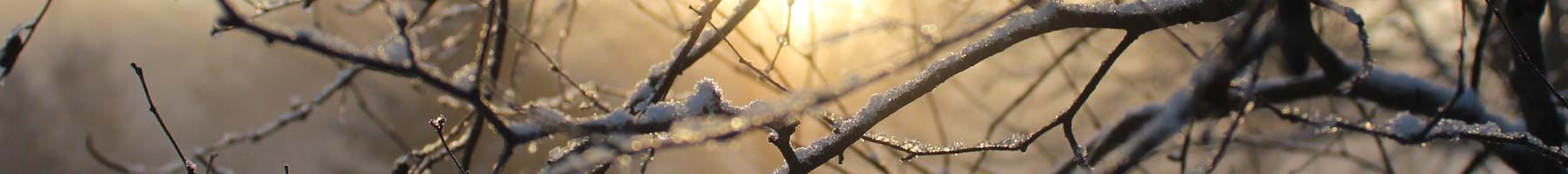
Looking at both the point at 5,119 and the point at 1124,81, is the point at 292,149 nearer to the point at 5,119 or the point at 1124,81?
the point at 5,119

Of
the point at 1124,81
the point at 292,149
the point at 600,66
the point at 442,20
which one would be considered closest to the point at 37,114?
the point at 292,149

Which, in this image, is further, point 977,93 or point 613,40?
point 613,40

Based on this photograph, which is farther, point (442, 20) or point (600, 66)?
point (600, 66)

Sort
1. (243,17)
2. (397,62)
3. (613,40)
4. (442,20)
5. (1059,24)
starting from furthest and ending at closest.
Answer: (613,40)
(442,20)
(1059,24)
(397,62)
(243,17)

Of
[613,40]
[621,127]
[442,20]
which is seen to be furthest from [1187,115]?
[613,40]

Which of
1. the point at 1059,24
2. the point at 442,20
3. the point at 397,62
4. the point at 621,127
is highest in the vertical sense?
the point at 442,20

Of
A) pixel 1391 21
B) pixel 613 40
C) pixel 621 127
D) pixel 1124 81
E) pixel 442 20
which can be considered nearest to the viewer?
pixel 621 127

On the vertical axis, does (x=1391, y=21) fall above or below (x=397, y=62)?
below

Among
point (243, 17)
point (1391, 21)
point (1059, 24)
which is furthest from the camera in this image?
point (1391, 21)

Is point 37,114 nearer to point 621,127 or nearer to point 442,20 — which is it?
point 442,20
